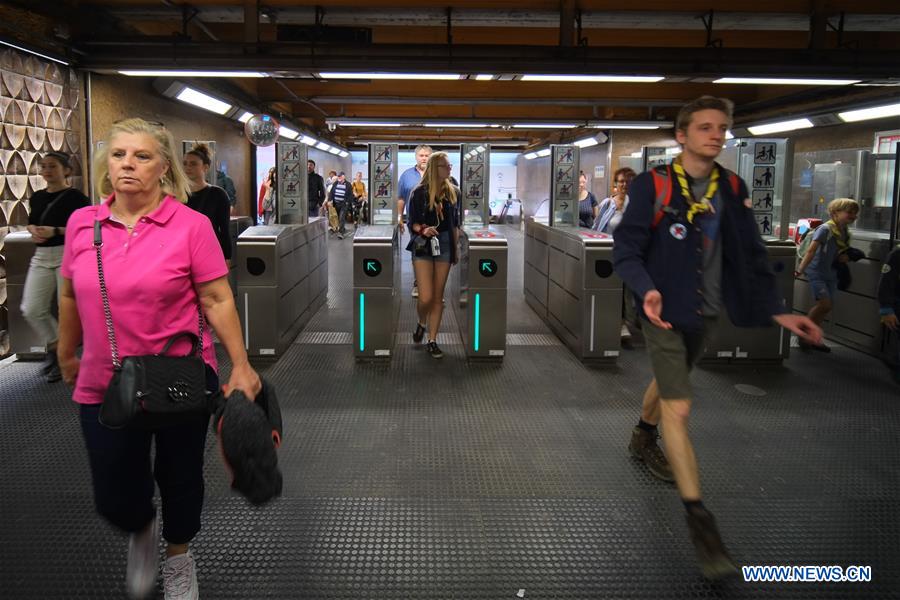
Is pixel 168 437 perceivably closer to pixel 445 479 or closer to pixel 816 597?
pixel 445 479

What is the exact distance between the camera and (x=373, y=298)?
557 cm

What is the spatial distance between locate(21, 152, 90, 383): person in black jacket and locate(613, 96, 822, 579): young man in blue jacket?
3.77 metres

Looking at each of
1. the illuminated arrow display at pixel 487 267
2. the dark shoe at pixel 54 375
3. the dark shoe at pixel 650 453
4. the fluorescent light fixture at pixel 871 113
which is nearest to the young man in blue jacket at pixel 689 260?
the dark shoe at pixel 650 453

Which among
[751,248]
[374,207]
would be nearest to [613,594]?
[751,248]

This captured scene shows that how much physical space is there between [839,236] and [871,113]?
10.5ft

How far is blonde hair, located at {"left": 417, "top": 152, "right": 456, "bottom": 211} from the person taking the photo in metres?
5.41

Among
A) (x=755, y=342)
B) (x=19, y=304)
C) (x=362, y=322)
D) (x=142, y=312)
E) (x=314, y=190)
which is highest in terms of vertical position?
(x=314, y=190)

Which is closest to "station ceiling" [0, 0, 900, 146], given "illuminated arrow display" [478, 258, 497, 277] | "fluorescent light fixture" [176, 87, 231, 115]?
"fluorescent light fixture" [176, 87, 231, 115]

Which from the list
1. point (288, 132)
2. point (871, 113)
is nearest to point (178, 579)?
point (871, 113)

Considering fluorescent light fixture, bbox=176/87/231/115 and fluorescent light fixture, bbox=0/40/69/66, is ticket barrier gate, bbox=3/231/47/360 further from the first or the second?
fluorescent light fixture, bbox=176/87/231/115

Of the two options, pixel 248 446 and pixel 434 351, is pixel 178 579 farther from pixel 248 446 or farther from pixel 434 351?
pixel 434 351

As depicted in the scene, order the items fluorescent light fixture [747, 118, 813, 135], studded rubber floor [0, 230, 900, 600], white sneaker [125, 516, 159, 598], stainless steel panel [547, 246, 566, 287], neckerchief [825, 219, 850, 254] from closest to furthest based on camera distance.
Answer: white sneaker [125, 516, 159, 598] → studded rubber floor [0, 230, 900, 600] → neckerchief [825, 219, 850, 254] → stainless steel panel [547, 246, 566, 287] → fluorescent light fixture [747, 118, 813, 135]

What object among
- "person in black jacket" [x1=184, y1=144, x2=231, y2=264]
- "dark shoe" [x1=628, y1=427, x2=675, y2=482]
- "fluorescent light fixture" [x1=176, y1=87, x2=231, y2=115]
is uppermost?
"fluorescent light fixture" [x1=176, y1=87, x2=231, y2=115]

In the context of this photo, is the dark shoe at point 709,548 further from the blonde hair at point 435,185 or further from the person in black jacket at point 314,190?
the person in black jacket at point 314,190
